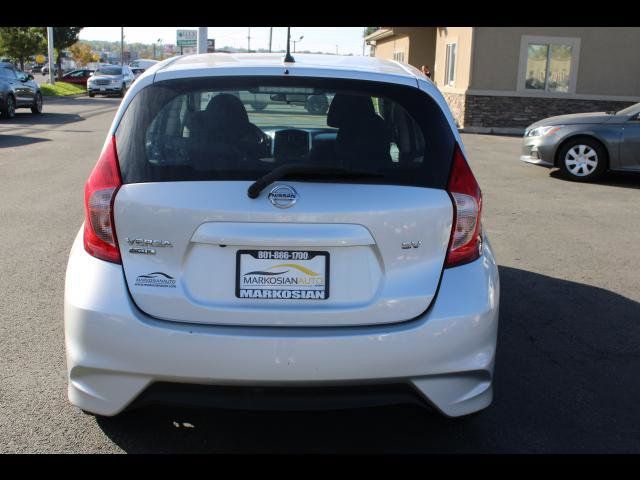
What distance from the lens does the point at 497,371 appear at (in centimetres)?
434

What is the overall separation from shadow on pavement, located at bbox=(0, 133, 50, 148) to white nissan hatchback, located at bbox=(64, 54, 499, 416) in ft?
46.8

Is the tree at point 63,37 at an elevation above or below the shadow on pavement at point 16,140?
above

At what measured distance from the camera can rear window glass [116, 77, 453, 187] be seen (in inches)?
120

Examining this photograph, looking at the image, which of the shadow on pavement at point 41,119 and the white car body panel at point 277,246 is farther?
the shadow on pavement at point 41,119

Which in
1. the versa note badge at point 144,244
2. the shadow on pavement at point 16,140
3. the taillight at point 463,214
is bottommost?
the shadow on pavement at point 16,140

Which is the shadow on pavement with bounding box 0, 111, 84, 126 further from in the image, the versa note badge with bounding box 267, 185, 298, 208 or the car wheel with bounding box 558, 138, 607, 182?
the versa note badge with bounding box 267, 185, 298, 208

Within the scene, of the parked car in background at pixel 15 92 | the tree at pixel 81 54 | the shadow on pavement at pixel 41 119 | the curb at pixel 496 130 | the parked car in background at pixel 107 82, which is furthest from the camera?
the tree at pixel 81 54

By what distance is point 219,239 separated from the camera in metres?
2.91

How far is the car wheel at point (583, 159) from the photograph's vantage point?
12156 mm

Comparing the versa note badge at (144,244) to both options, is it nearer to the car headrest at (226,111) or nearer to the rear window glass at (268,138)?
the rear window glass at (268,138)

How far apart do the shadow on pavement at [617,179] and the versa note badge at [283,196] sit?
10.3 metres

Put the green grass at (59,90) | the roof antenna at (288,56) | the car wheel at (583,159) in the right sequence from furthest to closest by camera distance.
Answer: the green grass at (59,90)
the car wheel at (583,159)
the roof antenna at (288,56)

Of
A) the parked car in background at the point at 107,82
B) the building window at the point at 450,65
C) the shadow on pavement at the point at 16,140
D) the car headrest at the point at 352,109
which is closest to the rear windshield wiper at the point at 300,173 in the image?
the car headrest at the point at 352,109

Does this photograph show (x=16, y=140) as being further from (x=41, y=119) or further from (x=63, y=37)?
(x=63, y=37)
